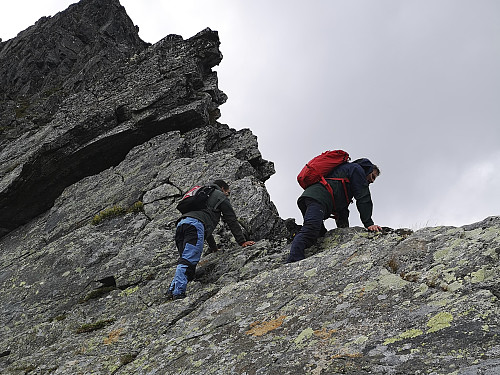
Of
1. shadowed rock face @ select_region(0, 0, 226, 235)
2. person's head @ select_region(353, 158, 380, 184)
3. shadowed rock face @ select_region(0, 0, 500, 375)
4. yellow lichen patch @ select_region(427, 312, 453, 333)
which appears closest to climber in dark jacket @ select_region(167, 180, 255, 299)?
shadowed rock face @ select_region(0, 0, 500, 375)

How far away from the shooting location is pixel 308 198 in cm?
1098

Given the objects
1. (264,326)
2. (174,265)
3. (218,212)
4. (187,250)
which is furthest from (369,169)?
(174,265)

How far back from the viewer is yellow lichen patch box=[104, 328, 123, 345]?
8460mm

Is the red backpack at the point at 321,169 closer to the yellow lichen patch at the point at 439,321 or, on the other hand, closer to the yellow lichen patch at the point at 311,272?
the yellow lichen patch at the point at 311,272

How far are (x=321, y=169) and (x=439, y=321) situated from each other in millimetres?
6379

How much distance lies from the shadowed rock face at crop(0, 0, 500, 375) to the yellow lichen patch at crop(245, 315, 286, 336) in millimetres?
34

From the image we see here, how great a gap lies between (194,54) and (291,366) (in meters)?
24.6

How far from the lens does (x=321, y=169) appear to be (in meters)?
11.1

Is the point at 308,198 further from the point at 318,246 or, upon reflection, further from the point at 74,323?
the point at 74,323

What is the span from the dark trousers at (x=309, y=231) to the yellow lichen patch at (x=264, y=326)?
3240 mm

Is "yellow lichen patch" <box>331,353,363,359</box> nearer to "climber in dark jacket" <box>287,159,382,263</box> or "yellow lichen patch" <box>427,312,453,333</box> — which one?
"yellow lichen patch" <box>427,312,453,333</box>

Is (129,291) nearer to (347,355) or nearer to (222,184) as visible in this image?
(222,184)

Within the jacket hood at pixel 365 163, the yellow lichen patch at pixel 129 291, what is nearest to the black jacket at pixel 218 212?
the yellow lichen patch at pixel 129 291

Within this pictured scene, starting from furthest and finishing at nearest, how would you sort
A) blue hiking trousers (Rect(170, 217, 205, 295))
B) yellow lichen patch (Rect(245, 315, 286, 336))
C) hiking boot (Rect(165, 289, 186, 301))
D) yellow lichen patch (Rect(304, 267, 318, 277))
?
blue hiking trousers (Rect(170, 217, 205, 295)) < hiking boot (Rect(165, 289, 186, 301)) < yellow lichen patch (Rect(304, 267, 318, 277)) < yellow lichen patch (Rect(245, 315, 286, 336))
